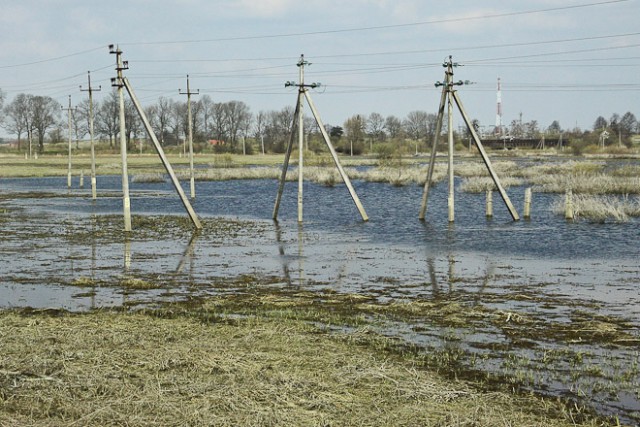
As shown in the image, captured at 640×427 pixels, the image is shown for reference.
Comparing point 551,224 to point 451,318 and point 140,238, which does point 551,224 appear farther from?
point 451,318

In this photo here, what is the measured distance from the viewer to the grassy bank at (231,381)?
7847 mm

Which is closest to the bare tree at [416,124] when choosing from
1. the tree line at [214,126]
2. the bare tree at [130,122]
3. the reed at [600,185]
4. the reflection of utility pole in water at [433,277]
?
the tree line at [214,126]

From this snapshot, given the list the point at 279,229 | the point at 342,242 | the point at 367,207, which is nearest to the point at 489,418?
the point at 342,242

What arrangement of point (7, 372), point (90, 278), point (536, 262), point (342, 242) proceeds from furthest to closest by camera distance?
point (342, 242), point (536, 262), point (90, 278), point (7, 372)

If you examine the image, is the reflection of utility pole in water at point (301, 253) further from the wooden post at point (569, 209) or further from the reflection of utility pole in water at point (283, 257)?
the wooden post at point (569, 209)

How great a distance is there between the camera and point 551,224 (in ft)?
101

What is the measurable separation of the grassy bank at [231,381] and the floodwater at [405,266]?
4.27 ft

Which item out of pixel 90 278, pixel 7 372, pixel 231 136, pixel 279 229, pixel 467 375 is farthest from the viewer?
pixel 231 136

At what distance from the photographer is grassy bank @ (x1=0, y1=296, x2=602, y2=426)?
25.7ft

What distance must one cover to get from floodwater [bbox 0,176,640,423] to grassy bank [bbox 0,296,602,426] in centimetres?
130

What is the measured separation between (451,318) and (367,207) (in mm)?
28573

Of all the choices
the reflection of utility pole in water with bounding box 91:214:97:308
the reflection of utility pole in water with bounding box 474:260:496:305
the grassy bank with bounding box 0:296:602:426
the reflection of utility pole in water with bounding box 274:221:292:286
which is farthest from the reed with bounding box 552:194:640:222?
the grassy bank with bounding box 0:296:602:426

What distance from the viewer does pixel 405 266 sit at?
2045 centimetres

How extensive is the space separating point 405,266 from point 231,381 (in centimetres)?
1197
